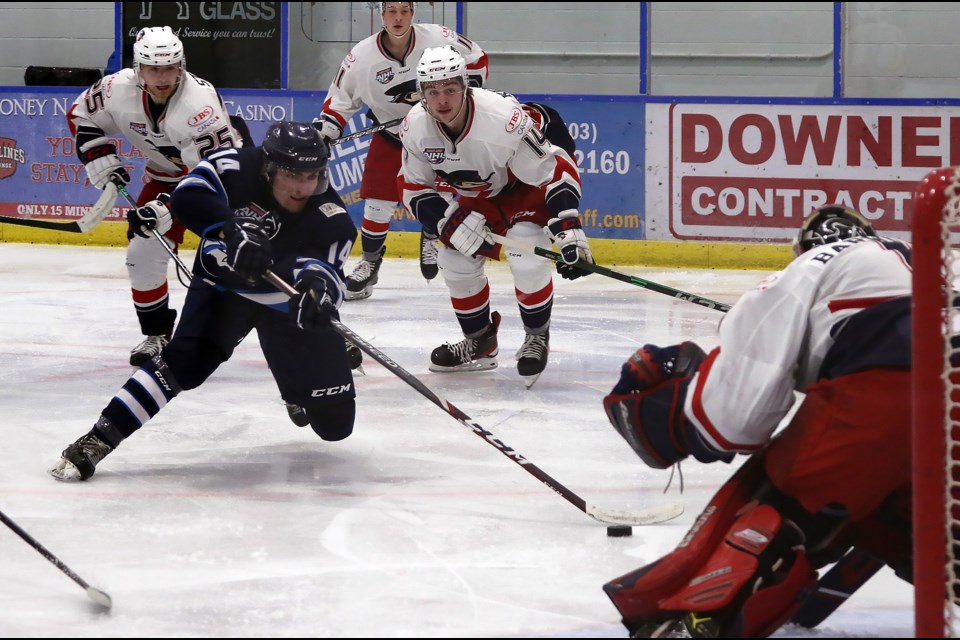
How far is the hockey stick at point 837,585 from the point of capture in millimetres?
2264

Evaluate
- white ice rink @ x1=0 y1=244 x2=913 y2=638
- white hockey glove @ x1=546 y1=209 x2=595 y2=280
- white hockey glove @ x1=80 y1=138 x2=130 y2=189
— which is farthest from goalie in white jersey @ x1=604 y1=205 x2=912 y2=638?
white hockey glove @ x1=80 y1=138 x2=130 y2=189

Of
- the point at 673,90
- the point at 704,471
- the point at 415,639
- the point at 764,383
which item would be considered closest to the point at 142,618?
the point at 415,639

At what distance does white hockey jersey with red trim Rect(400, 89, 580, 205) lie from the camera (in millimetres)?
4348

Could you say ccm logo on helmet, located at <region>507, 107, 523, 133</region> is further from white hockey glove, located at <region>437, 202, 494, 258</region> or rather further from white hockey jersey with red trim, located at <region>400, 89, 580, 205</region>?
white hockey glove, located at <region>437, 202, 494, 258</region>

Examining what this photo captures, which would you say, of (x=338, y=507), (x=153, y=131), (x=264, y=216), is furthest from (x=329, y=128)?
(x=338, y=507)

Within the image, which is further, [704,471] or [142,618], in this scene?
[704,471]

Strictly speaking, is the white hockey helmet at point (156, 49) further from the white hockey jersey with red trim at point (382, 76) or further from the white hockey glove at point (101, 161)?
the white hockey jersey with red trim at point (382, 76)

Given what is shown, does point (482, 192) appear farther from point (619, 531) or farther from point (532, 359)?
point (619, 531)

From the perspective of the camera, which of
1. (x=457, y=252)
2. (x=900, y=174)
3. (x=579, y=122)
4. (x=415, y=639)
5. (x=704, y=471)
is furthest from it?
(x=579, y=122)

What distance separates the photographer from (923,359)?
182cm

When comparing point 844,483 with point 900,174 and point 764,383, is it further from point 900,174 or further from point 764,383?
point 900,174

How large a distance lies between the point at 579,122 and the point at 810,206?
1.25m

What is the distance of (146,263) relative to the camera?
4715 millimetres

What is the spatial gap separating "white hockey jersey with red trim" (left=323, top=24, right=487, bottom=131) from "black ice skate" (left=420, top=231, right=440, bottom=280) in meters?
0.59
